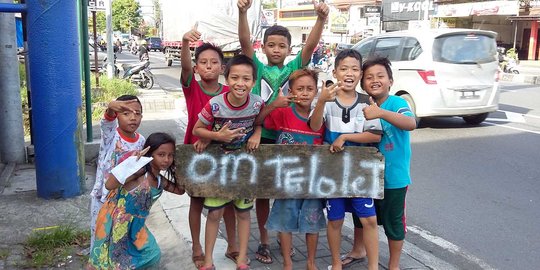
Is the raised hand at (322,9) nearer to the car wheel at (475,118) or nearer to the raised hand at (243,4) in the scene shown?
the raised hand at (243,4)

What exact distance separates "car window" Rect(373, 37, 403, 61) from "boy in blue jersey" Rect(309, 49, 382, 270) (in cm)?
614

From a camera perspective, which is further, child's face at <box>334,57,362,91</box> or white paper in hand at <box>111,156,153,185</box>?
child's face at <box>334,57,362,91</box>

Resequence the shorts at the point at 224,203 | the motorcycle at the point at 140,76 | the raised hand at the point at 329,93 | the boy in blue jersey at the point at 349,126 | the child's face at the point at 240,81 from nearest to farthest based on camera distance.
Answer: the raised hand at the point at 329,93
the child's face at the point at 240,81
the boy in blue jersey at the point at 349,126
the shorts at the point at 224,203
the motorcycle at the point at 140,76

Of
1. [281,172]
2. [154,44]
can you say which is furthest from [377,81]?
[154,44]

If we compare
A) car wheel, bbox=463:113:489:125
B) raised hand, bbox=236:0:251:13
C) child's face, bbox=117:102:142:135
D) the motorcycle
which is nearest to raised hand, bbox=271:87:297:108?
raised hand, bbox=236:0:251:13

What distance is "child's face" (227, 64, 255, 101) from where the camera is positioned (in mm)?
3018

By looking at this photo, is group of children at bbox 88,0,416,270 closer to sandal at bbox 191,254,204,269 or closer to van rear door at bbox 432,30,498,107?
sandal at bbox 191,254,204,269

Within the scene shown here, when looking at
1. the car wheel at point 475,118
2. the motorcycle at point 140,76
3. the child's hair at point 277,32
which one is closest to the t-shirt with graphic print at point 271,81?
Answer: the child's hair at point 277,32

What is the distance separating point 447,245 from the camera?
4141 mm

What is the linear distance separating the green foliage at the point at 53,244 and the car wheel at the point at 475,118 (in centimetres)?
763

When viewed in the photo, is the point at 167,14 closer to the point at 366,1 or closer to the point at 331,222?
the point at 331,222

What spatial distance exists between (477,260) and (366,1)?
141 feet

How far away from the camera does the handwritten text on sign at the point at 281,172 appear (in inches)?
126

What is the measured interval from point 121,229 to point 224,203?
663 mm
